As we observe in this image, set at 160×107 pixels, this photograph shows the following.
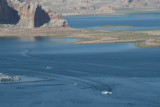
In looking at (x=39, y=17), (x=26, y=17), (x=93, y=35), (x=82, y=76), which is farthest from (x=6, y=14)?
(x=82, y=76)

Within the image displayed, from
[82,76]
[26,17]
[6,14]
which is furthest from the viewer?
[26,17]

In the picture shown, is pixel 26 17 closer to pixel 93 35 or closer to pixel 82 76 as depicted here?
pixel 93 35

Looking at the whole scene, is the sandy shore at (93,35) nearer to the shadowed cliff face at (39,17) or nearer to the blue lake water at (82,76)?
the shadowed cliff face at (39,17)

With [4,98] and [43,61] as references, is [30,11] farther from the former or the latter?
[4,98]

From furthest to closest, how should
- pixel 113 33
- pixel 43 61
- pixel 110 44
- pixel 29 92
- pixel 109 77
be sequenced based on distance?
pixel 113 33 → pixel 110 44 → pixel 43 61 → pixel 109 77 → pixel 29 92

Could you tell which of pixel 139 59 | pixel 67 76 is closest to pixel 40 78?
pixel 67 76

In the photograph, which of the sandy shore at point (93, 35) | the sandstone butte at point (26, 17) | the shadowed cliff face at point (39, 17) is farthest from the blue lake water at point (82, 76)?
the shadowed cliff face at point (39, 17)
